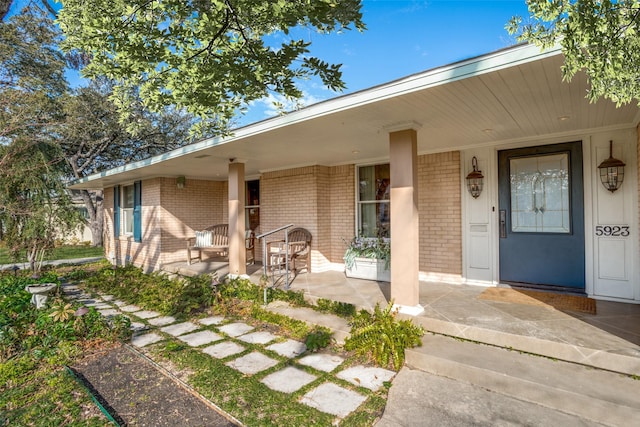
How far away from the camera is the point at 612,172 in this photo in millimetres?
4031

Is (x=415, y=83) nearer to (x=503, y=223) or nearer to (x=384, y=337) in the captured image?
(x=384, y=337)

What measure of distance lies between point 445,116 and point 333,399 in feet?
9.92

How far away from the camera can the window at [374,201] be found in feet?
20.6

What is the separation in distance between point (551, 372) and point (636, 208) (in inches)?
105

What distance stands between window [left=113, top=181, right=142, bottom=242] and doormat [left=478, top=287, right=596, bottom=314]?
868cm

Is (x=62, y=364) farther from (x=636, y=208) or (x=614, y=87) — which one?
(x=636, y=208)

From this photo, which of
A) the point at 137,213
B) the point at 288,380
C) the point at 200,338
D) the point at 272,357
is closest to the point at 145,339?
the point at 200,338

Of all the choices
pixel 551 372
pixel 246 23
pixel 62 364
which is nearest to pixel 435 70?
pixel 246 23

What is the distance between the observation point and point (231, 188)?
20.5 ft

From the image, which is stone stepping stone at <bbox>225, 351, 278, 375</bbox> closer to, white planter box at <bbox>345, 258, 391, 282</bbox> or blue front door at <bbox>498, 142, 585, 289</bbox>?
white planter box at <bbox>345, 258, 391, 282</bbox>

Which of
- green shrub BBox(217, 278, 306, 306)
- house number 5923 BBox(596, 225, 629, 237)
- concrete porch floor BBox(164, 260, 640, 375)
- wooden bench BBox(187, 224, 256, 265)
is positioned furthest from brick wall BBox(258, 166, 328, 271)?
house number 5923 BBox(596, 225, 629, 237)

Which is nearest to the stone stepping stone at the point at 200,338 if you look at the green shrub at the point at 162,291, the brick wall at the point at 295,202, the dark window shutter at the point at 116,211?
the green shrub at the point at 162,291

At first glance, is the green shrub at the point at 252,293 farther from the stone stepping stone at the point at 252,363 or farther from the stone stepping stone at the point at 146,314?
the stone stepping stone at the point at 252,363

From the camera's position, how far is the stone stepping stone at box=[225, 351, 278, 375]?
10.3ft
